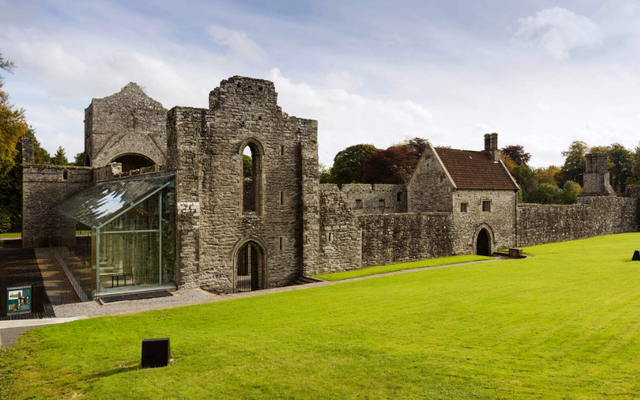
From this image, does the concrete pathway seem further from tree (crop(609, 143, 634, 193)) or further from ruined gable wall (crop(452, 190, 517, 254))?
tree (crop(609, 143, 634, 193))

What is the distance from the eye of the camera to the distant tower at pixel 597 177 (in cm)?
3950

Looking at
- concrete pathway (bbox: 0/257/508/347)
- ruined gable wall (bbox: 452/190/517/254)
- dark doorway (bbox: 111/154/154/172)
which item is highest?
dark doorway (bbox: 111/154/154/172)

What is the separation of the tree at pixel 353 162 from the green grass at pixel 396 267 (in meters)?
28.0

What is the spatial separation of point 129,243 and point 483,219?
838 inches

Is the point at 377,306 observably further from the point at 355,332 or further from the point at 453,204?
the point at 453,204

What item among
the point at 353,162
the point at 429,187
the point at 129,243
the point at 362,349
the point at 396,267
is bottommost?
the point at 396,267

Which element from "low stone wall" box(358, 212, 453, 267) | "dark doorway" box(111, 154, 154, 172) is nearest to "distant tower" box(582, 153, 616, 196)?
"low stone wall" box(358, 212, 453, 267)

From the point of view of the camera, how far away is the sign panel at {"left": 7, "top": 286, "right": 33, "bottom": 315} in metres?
10.0

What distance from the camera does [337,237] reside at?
20.0 metres

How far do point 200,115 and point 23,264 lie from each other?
41.7 feet

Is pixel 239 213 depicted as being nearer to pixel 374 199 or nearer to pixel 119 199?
pixel 119 199

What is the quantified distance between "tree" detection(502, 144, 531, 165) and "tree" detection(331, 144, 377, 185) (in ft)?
95.3

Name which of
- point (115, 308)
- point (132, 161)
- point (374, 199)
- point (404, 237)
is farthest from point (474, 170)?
point (132, 161)

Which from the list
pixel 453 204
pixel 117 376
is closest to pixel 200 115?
pixel 117 376
